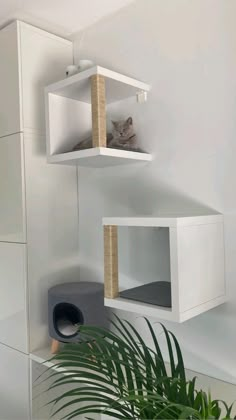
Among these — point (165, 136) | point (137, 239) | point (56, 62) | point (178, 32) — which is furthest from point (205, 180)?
point (56, 62)

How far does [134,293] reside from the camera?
A: 1365mm

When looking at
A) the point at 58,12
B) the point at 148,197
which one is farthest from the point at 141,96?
the point at 58,12

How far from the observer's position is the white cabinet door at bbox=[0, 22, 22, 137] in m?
1.68

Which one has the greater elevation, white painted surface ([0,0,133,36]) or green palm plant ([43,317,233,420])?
white painted surface ([0,0,133,36])

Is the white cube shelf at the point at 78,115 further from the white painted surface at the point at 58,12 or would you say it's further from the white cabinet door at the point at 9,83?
the white painted surface at the point at 58,12

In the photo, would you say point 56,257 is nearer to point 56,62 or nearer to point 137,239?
point 137,239

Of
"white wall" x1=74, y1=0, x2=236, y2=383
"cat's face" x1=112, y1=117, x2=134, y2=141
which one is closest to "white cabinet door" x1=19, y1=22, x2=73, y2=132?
"white wall" x1=74, y1=0, x2=236, y2=383

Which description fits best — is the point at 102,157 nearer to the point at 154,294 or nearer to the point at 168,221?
the point at 168,221

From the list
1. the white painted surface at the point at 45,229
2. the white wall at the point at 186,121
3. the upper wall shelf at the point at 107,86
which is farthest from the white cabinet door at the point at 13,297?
the upper wall shelf at the point at 107,86

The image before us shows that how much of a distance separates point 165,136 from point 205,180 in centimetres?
27

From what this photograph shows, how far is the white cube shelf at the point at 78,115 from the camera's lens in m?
1.43

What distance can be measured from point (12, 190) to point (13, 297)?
0.52m

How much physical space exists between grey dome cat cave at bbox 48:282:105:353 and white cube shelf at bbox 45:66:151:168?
58cm

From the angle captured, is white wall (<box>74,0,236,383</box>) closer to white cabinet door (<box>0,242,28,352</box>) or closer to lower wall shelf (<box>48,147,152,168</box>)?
lower wall shelf (<box>48,147,152,168</box>)
